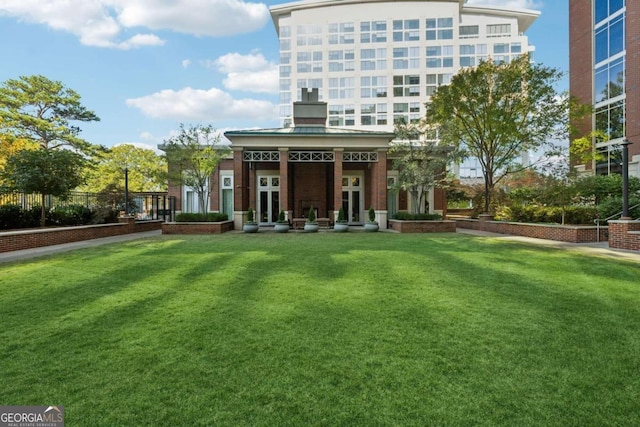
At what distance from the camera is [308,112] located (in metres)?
28.3

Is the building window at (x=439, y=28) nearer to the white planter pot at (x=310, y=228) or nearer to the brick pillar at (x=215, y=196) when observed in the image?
the brick pillar at (x=215, y=196)

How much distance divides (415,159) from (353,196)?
5660 mm

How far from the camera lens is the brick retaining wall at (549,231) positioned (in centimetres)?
1409

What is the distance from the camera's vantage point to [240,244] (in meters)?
13.6

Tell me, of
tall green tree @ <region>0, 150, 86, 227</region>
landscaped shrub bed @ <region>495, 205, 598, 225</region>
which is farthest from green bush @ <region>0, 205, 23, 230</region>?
landscaped shrub bed @ <region>495, 205, 598, 225</region>

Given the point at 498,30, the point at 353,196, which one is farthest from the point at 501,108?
the point at 498,30

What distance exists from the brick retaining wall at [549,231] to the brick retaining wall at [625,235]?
5.84 ft

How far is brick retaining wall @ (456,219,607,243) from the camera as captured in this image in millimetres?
14094

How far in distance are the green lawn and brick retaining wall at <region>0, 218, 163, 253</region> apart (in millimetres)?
5965

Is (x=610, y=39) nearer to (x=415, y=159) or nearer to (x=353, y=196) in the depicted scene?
(x=415, y=159)

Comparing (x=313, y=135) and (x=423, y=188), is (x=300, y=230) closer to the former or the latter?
(x=313, y=135)

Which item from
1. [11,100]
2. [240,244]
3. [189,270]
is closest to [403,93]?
[11,100]

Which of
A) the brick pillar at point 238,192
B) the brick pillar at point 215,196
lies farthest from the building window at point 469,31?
the brick pillar at point 238,192

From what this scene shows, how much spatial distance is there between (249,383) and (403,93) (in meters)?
75.6
